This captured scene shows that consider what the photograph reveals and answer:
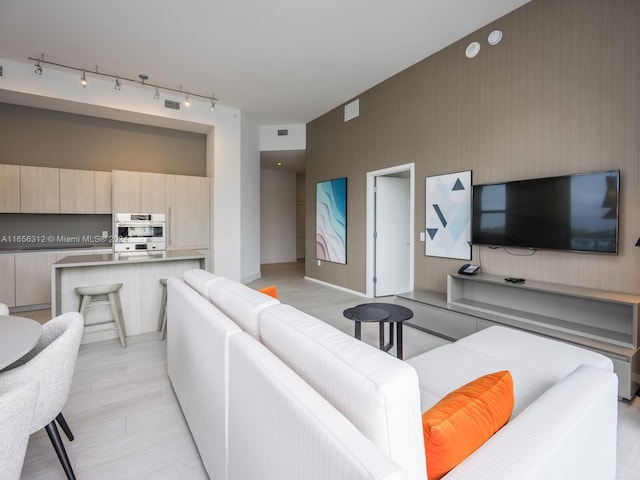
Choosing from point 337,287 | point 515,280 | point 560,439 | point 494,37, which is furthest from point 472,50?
point 337,287

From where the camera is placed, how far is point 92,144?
5359 mm

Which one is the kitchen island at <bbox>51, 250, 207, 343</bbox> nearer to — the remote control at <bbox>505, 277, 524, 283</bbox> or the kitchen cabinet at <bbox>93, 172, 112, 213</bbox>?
the kitchen cabinet at <bbox>93, 172, 112, 213</bbox>

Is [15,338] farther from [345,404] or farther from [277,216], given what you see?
[277,216]

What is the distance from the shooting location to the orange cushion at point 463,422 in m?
0.83

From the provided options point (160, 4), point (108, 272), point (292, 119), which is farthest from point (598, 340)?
point (292, 119)

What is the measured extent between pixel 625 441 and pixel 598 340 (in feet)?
2.54

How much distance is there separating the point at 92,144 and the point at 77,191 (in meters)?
0.97

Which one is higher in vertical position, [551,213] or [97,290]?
[551,213]

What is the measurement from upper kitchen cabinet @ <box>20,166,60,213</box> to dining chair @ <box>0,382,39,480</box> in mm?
5043

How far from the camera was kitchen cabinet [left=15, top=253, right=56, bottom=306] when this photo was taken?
14.5 feet

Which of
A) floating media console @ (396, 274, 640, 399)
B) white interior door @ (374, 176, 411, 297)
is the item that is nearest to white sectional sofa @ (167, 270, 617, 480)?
floating media console @ (396, 274, 640, 399)

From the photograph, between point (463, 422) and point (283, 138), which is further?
point (283, 138)

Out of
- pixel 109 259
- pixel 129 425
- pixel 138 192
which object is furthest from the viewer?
pixel 138 192

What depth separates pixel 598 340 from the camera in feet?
8.00
